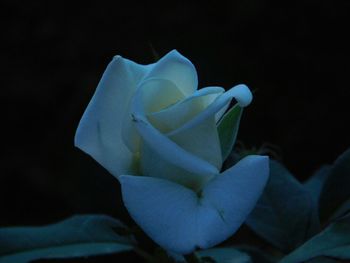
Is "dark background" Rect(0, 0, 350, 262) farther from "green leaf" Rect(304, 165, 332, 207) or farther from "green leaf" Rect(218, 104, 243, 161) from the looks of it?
"green leaf" Rect(218, 104, 243, 161)

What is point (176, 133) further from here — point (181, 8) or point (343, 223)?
point (181, 8)

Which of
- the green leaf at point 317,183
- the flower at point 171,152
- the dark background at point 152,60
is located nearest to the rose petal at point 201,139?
the flower at point 171,152

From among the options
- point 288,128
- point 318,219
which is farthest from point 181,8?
point 318,219

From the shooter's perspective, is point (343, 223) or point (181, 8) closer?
point (343, 223)

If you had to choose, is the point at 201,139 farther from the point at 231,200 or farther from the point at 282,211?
the point at 282,211

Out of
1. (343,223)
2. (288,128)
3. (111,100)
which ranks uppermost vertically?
(111,100)

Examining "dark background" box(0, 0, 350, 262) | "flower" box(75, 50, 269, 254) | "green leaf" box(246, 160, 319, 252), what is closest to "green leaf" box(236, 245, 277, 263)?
"green leaf" box(246, 160, 319, 252)

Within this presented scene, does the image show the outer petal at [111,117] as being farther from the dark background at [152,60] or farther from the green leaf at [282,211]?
the dark background at [152,60]
